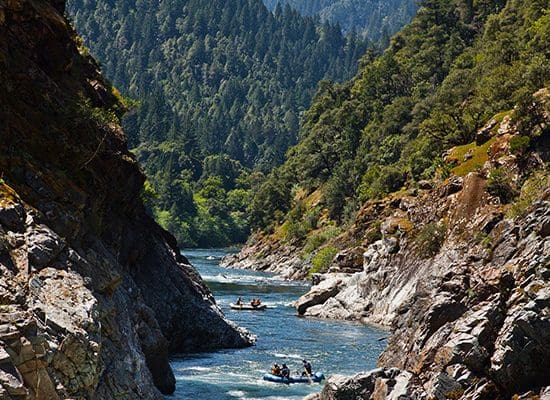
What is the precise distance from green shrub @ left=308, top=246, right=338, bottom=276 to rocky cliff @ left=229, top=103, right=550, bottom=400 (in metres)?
24.5

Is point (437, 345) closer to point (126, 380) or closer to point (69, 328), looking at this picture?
point (126, 380)

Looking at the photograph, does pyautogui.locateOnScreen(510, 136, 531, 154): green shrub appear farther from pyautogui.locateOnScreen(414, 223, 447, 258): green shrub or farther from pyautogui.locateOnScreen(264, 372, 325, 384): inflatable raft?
pyautogui.locateOnScreen(264, 372, 325, 384): inflatable raft

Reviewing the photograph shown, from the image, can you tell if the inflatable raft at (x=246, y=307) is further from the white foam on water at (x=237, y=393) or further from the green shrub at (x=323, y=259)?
the white foam on water at (x=237, y=393)

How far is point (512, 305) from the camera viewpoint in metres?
34.6

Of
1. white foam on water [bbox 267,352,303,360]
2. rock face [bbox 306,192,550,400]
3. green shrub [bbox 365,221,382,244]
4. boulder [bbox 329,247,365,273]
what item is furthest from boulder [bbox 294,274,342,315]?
rock face [bbox 306,192,550,400]

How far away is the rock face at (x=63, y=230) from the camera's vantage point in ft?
85.0

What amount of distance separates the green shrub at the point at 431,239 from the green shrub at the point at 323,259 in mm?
35141

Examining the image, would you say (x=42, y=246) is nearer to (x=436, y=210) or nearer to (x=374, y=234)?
(x=436, y=210)

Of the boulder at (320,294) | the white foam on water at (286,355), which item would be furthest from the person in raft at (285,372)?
the boulder at (320,294)

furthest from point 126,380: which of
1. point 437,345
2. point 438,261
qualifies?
point 438,261

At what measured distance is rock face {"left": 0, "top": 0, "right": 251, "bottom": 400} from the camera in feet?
85.0

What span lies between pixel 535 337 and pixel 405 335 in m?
12.0

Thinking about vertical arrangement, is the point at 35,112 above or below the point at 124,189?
above

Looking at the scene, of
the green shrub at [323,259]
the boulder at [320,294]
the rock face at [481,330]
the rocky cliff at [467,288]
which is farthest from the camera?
the green shrub at [323,259]
